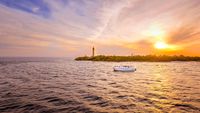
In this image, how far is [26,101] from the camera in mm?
15273

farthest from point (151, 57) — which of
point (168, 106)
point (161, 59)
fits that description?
point (168, 106)

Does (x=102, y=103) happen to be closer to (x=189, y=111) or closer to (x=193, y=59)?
(x=189, y=111)

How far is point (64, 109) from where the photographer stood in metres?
13.1

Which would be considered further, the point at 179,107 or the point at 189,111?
the point at 179,107

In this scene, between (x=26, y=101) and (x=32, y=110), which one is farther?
(x=26, y=101)

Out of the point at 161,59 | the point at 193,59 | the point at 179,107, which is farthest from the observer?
the point at 193,59

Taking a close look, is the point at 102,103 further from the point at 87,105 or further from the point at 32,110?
the point at 32,110

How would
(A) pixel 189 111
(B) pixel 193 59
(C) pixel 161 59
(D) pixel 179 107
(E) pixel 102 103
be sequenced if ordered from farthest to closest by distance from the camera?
(B) pixel 193 59, (C) pixel 161 59, (E) pixel 102 103, (D) pixel 179 107, (A) pixel 189 111

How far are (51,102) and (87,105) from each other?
3375 millimetres

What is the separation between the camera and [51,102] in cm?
1509

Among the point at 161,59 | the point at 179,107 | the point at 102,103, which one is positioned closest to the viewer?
the point at 179,107

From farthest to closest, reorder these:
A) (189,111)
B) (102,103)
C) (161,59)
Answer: (161,59) → (102,103) → (189,111)

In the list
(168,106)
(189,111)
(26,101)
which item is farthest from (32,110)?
(189,111)

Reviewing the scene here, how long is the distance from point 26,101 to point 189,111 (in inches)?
532
